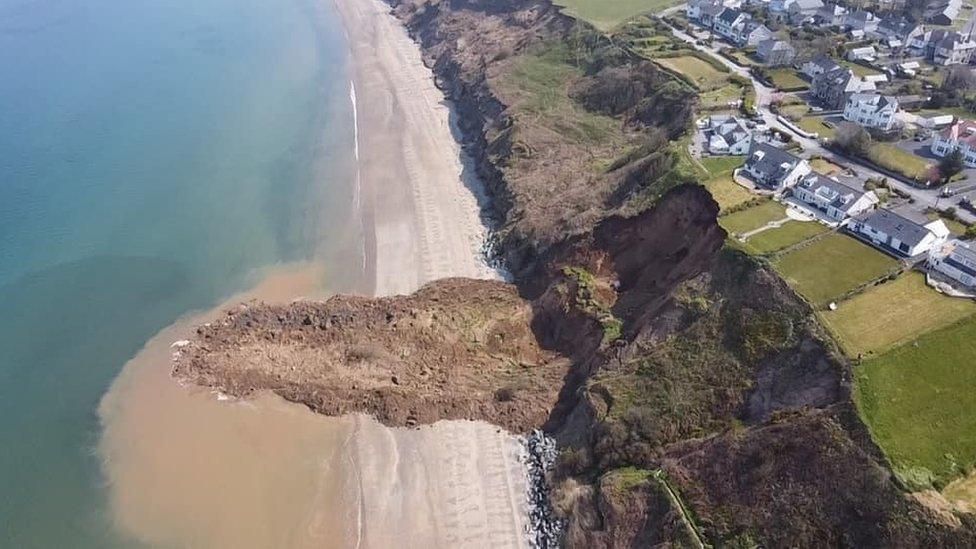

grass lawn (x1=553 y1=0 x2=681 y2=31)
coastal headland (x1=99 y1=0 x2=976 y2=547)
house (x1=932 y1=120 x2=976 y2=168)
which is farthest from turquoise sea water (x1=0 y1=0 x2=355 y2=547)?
house (x1=932 y1=120 x2=976 y2=168)

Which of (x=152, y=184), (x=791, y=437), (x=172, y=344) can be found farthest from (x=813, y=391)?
(x=152, y=184)

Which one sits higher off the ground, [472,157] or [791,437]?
[791,437]

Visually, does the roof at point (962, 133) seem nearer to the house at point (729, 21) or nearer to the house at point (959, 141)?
the house at point (959, 141)

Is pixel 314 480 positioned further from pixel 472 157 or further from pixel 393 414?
pixel 472 157

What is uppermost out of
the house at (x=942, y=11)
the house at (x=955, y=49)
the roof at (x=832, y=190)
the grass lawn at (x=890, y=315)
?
the roof at (x=832, y=190)

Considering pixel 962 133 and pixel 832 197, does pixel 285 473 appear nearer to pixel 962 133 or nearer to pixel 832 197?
pixel 832 197

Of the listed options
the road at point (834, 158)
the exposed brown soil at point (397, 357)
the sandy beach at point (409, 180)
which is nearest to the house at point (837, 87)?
the road at point (834, 158)
